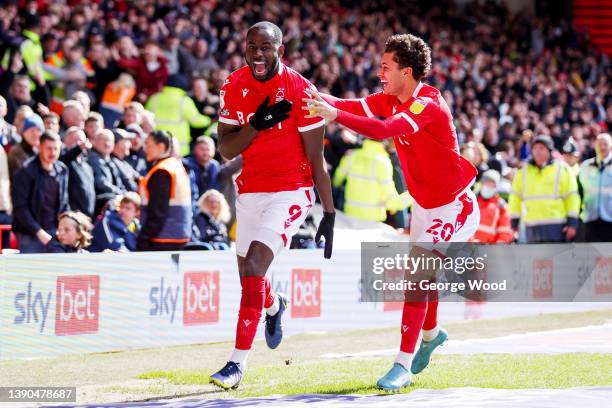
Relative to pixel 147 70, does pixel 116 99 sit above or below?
below

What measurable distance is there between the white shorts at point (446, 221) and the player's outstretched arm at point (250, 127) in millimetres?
1350

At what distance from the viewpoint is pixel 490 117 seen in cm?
2533

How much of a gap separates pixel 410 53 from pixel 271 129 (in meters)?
1.12

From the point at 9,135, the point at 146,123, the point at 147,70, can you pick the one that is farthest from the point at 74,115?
the point at 147,70

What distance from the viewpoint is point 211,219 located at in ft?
43.1

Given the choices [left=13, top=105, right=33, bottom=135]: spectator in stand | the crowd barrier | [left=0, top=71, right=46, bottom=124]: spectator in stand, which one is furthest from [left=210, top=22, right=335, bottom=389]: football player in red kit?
[left=0, top=71, right=46, bottom=124]: spectator in stand

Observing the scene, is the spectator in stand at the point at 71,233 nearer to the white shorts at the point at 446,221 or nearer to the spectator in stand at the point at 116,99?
the white shorts at the point at 446,221

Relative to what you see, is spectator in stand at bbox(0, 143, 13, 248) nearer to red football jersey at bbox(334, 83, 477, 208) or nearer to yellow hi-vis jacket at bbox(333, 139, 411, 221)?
red football jersey at bbox(334, 83, 477, 208)

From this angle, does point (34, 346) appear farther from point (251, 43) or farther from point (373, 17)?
point (373, 17)

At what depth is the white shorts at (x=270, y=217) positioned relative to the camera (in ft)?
26.7

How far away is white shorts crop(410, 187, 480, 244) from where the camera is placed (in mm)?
8391

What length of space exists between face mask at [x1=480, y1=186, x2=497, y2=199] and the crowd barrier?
3533mm

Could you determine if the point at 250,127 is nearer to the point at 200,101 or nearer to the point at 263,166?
the point at 263,166

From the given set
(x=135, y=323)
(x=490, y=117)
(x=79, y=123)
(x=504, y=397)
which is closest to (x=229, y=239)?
(x=79, y=123)
